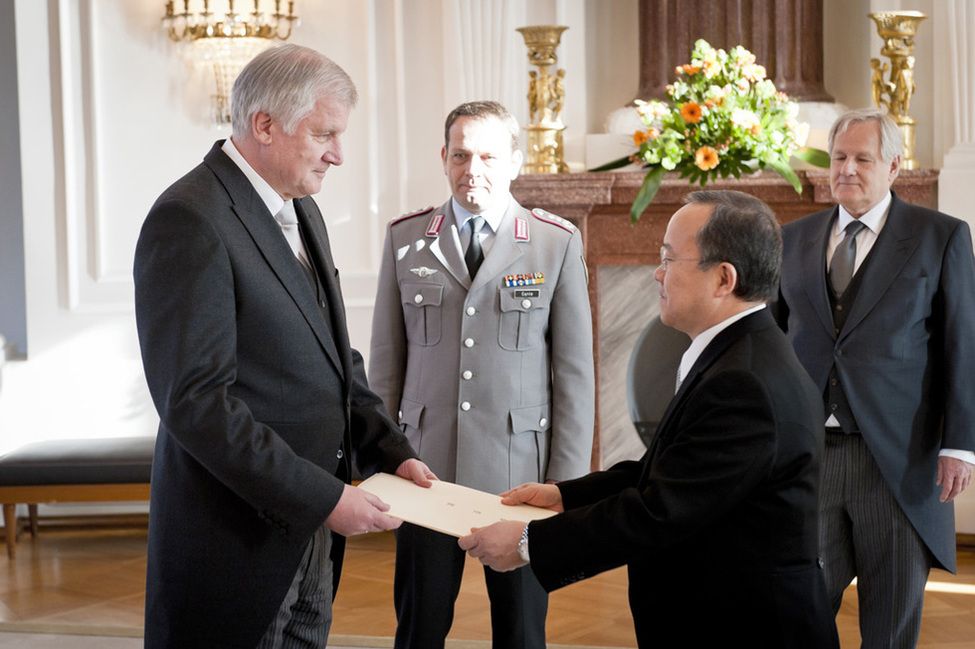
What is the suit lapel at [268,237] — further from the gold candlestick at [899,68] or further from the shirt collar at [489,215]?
the gold candlestick at [899,68]

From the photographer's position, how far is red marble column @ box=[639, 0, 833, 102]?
5.45 m

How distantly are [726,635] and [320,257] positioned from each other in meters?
1.11

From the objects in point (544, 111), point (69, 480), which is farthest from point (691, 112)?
point (69, 480)

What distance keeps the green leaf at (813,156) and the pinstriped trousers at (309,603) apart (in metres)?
3.29

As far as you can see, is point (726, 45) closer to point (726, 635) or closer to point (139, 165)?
point (139, 165)

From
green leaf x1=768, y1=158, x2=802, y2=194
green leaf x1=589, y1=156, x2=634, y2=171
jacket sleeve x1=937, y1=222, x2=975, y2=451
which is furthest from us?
green leaf x1=589, y1=156, x2=634, y2=171

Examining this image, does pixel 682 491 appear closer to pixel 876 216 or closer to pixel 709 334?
pixel 709 334

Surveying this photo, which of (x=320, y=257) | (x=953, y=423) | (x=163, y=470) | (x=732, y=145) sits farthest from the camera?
(x=732, y=145)

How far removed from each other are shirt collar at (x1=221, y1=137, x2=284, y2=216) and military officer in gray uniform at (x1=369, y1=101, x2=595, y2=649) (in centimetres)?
86

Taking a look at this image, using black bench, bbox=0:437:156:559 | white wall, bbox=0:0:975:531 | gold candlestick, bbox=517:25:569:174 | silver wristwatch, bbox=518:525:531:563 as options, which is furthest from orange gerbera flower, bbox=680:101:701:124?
black bench, bbox=0:437:156:559

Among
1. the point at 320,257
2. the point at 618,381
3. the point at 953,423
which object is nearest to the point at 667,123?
the point at 618,381

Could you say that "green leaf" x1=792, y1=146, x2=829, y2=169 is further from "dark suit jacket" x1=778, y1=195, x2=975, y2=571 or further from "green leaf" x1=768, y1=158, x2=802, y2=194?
"dark suit jacket" x1=778, y1=195, x2=975, y2=571

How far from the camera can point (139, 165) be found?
19.2 feet

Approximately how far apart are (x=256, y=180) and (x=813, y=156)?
3.40 meters
